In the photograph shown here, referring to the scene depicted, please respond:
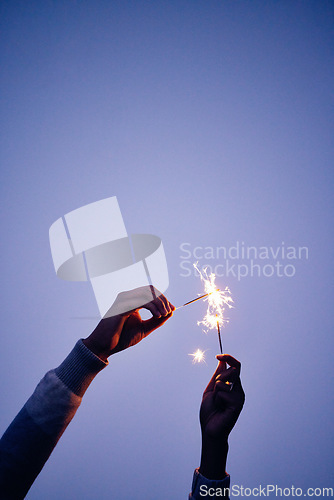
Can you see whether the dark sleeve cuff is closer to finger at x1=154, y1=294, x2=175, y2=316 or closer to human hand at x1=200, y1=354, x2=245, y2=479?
human hand at x1=200, y1=354, x2=245, y2=479

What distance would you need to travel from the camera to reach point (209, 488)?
1.07m

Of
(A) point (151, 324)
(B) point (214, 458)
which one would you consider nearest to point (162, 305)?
(A) point (151, 324)

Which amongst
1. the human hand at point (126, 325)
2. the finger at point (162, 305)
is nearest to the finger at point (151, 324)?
the human hand at point (126, 325)

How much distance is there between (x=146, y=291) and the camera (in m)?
1.38

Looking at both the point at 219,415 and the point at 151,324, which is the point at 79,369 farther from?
the point at 219,415

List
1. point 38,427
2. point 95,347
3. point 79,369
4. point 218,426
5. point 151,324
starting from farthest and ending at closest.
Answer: point 151,324 → point 218,426 → point 95,347 → point 79,369 → point 38,427

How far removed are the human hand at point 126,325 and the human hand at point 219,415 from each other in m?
0.52

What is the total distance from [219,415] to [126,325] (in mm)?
709

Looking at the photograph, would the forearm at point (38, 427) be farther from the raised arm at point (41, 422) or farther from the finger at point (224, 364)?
the finger at point (224, 364)

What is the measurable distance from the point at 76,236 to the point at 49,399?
3.59ft

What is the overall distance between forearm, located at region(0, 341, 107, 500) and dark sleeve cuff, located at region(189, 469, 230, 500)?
0.70 metres

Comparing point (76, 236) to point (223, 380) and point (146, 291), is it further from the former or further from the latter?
point (223, 380)

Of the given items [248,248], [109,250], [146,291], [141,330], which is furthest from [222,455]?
[248,248]

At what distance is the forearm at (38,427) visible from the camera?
784 millimetres
